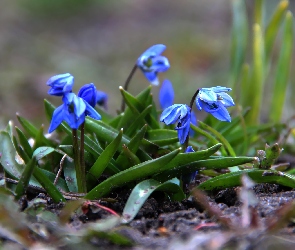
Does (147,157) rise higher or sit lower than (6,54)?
lower

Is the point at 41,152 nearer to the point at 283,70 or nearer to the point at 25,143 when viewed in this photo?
the point at 25,143

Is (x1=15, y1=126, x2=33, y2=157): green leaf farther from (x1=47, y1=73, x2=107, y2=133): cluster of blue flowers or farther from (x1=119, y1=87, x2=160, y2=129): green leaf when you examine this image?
(x1=119, y1=87, x2=160, y2=129): green leaf

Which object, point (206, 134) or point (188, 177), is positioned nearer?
point (188, 177)

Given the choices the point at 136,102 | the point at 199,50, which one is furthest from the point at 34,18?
the point at 136,102

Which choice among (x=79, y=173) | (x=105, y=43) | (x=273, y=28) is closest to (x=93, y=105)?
(x=79, y=173)

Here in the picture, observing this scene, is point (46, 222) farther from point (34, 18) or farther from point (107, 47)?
point (34, 18)

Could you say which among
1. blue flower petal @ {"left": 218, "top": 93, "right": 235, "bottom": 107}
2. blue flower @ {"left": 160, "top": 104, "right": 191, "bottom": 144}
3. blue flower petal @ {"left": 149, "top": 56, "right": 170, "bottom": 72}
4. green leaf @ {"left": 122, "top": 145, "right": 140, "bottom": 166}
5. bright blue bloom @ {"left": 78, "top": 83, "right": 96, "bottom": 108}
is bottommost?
green leaf @ {"left": 122, "top": 145, "right": 140, "bottom": 166}

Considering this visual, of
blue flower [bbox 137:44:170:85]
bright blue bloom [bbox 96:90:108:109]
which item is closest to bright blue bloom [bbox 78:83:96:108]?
blue flower [bbox 137:44:170:85]
